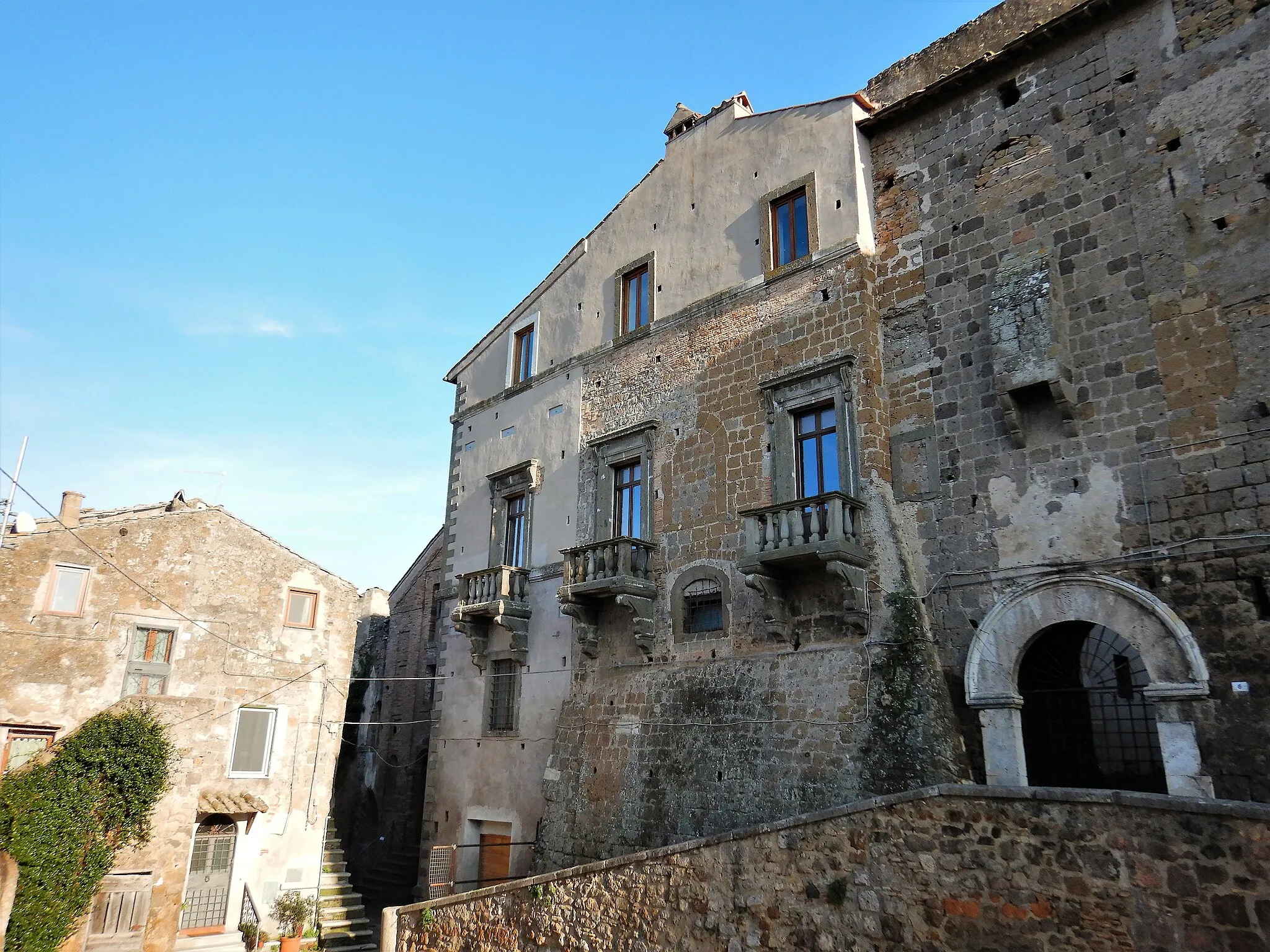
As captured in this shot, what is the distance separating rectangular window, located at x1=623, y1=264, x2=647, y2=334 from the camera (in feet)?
59.2

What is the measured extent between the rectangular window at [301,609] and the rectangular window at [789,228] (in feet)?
39.8

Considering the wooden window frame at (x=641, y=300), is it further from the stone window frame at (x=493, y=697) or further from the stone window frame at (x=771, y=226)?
the stone window frame at (x=493, y=697)

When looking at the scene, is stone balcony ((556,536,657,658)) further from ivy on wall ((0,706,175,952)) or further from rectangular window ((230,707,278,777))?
ivy on wall ((0,706,175,952))

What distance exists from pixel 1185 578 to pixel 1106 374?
2699 mm

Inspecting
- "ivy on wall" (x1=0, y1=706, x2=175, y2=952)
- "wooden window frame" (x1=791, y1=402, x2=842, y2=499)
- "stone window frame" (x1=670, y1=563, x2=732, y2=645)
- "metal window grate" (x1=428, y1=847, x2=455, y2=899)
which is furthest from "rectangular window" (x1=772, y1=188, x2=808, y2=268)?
"ivy on wall" (x1=0, y1=706, x2=175, y2=952)

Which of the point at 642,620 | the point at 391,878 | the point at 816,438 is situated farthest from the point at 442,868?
the point at 816,438

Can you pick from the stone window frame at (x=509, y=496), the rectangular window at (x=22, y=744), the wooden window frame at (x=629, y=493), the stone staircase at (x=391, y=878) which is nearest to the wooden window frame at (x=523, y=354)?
the stone window frame at (x=509, y=496)

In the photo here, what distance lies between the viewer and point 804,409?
14.5m

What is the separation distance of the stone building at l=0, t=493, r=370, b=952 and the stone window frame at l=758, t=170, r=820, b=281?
38.7 ft

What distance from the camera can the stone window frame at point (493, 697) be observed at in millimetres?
18062

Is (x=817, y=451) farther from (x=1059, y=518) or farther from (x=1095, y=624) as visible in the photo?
(x=1095, y=624)

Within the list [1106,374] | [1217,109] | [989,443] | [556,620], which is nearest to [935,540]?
[989,443]

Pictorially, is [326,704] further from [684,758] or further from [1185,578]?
[1185,578]

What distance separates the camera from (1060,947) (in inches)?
304
